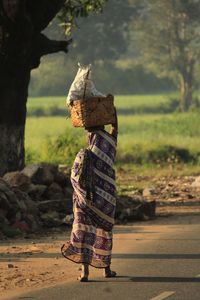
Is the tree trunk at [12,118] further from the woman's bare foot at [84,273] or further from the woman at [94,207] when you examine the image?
the woman's bare foot at [84,273]

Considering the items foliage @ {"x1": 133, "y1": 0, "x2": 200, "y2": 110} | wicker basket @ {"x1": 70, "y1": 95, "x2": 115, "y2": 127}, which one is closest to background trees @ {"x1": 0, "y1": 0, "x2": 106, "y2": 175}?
wicker basket @ {"x1": 70, "y1": 95, "x2": 115, "y2": 127}

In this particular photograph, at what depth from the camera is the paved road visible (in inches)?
351

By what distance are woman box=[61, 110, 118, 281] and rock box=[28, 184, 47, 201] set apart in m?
5.59

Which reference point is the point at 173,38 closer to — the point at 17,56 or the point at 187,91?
the point at 187,91

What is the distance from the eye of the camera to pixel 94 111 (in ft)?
31.5

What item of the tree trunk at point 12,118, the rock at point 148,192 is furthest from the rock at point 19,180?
the rock at point 148,192

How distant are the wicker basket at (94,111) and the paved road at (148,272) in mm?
1475

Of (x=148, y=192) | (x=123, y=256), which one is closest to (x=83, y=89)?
(x=123, y=256)

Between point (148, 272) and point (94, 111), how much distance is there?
1.69 metres

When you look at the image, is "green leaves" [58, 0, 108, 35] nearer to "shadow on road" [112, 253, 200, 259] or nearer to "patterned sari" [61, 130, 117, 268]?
"shadow on road" [112, 253, 200, 259]

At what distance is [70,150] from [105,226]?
1860 cm

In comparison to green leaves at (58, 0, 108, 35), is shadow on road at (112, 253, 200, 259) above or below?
below

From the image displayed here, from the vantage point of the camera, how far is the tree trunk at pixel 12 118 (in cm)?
1703

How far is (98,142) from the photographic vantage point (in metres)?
9.55
